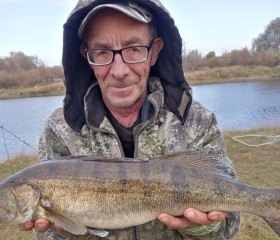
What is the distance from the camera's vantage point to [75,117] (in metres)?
3.35

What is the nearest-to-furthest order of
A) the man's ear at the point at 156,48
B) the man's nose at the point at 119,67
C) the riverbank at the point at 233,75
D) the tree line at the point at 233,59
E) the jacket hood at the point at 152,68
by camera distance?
the man's nose at the point at 119,67
the jacket hood at the point at 152,68
the man's ear at the point at 156,48
the riverbank at the point at 233,75
the tree line at the point at 233,59

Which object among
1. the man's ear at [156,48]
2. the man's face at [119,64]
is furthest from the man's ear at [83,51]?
the man's ear at [156,48]

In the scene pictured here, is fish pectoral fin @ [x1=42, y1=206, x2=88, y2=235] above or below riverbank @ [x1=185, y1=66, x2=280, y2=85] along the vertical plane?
above

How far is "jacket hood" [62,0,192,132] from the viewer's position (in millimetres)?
3271

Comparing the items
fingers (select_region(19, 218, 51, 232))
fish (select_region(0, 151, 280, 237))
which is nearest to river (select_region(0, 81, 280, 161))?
fingers (select_region(19, 218, 51, 232))

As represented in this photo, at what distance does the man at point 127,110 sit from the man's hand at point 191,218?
0.14 meters

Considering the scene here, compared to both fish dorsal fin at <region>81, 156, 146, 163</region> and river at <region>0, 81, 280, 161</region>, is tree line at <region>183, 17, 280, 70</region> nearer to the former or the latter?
river at <region>0, 81, 280, 161</region>

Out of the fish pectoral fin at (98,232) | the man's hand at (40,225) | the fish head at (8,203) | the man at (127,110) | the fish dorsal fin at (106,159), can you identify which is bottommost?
the fish pectoral fin at (98,232)

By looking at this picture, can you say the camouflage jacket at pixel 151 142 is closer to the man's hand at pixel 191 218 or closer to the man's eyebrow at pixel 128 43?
the man's hand at pixel 191 218

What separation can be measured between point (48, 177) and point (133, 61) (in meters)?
1.14

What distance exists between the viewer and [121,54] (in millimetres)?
3117

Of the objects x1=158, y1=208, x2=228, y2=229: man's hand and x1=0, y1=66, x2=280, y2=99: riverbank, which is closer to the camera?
x1=158, y1=208, x2=228, y2=229: man's hand

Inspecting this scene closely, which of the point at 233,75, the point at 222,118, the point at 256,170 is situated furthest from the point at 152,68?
the point at 233,75

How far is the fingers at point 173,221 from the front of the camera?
2.71 m
